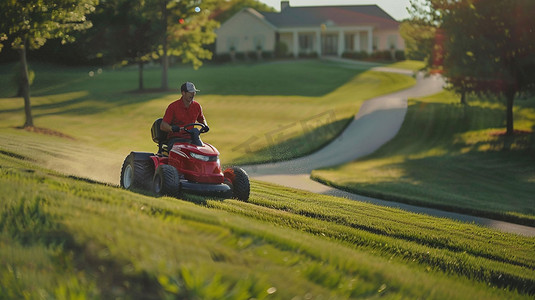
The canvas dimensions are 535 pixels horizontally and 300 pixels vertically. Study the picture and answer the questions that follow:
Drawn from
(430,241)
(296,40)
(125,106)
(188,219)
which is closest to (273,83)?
→ (125,106)

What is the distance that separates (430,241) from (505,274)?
190 centimetres

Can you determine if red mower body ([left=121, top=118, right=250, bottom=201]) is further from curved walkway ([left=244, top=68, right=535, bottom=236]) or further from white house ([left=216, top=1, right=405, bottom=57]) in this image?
white house ([left=216, top=1, right=405, bottom=57])

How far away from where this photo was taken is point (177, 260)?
4.94 meters

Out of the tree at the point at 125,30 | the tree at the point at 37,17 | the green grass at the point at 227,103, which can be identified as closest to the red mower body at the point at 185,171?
the tree at the point at 37,17

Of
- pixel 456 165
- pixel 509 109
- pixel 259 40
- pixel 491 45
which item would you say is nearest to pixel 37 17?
pixel 456 165

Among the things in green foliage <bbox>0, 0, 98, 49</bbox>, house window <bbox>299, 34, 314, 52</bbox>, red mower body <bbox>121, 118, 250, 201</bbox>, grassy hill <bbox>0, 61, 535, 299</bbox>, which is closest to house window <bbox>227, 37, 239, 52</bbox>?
house window <bbox>299, 34, 314, 52</bbox>

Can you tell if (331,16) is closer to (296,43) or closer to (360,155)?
(296,43)

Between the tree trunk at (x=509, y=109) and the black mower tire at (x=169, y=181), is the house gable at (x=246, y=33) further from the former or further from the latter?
the black mower tire at (x=169, y=181)

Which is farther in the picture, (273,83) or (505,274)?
(273,83)

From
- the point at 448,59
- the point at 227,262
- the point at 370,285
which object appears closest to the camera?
the point at 227,262

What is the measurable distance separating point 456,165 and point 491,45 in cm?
653

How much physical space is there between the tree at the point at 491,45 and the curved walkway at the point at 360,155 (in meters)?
5.07

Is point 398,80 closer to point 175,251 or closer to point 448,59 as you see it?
point 448,59

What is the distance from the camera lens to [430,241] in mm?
10289
